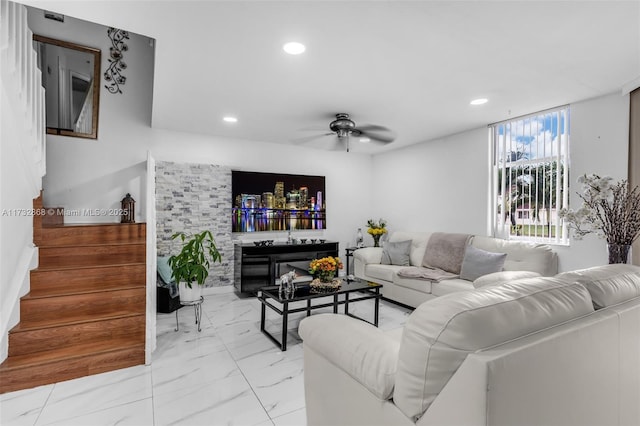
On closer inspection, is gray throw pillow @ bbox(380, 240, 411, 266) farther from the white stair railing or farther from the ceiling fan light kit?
the white stair railing

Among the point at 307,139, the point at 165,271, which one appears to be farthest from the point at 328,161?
the point at 165,271

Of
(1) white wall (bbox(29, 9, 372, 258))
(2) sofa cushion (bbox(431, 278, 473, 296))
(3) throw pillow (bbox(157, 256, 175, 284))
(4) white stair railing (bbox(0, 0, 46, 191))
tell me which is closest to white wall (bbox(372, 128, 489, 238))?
(2) sofa cushion (bbox(431, 278, 473, 296))

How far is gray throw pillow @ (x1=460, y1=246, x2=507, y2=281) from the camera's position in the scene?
3635 millimetres

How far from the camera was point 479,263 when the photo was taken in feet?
12.2

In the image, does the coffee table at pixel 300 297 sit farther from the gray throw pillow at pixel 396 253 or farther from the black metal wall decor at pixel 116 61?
the black metal wall decor at pixel 116 61

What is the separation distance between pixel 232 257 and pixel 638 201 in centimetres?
453

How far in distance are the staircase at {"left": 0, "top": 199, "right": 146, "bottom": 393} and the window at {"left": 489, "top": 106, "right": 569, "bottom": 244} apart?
4.22 m

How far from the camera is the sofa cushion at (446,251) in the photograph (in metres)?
4.16

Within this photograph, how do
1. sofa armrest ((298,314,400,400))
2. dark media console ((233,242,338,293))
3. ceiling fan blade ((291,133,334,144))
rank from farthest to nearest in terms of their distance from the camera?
ceiling fan blade ((291,133,334,144)) < dark media console ((233,242,338,293)) < sofa armrest ((298,314,400,400))

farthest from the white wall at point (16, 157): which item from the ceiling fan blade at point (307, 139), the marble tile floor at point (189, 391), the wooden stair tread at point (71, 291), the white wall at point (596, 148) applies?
the white wall at point (596, 148)

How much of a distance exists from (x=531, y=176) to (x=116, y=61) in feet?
17.7

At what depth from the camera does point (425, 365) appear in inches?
38.6

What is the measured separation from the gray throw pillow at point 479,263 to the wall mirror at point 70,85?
488 centimetres

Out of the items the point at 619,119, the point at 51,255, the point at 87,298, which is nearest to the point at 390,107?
the point at 619,119
